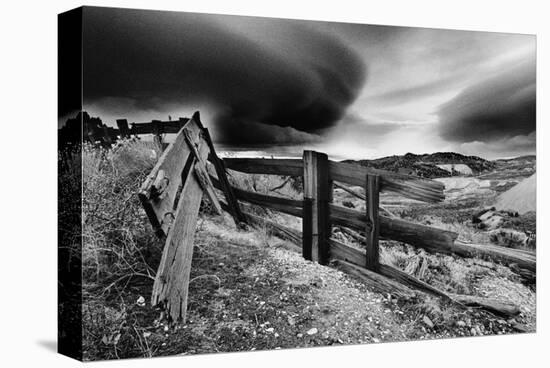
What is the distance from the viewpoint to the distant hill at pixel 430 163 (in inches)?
320

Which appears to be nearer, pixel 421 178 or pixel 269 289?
pixel 269 289

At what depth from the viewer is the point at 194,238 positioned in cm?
736

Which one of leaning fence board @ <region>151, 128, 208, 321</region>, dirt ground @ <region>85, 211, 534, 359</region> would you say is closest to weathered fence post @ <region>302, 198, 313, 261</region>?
dirt ground @ <region>85, 211, 534, 359</region>

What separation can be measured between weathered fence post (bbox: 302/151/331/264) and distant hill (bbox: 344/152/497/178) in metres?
0.32

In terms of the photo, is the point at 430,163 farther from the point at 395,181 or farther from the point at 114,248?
the point at 114,248

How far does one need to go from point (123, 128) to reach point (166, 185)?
22.1 inches

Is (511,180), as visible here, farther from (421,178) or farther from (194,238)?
(194,238)

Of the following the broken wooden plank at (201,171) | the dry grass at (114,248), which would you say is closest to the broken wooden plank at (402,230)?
the broken wooden plank at (201,171)

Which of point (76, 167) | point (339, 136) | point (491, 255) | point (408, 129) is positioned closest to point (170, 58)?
point (76, 167)

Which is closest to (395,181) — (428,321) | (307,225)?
(307,225)

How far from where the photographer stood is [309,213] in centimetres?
790

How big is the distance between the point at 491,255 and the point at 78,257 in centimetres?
386

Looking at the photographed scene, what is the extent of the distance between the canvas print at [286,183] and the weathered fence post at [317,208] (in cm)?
1

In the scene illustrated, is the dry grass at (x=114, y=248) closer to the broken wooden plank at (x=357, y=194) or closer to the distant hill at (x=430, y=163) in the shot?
the broken wooden plank at (x=357, y=194)
